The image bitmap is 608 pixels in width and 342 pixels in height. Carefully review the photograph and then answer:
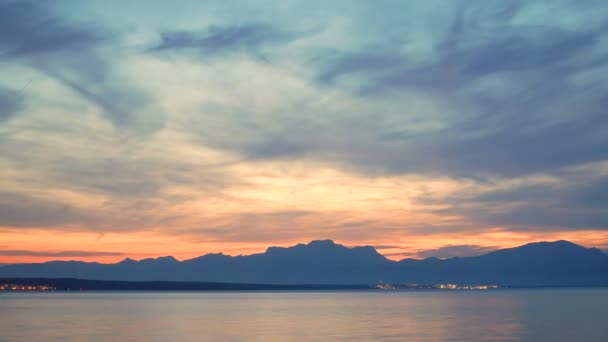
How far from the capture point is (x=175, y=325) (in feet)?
300

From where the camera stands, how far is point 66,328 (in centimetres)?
8525

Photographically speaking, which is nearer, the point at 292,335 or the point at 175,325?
the point at 292,335

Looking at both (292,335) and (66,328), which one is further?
(66,328)

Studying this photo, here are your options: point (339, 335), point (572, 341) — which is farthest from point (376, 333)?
point (572, 341)

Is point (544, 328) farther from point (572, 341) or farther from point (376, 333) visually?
point (376, 333)

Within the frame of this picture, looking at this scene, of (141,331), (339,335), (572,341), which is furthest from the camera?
(141,331)

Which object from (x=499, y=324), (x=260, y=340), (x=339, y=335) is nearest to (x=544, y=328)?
(x=499, y=324)

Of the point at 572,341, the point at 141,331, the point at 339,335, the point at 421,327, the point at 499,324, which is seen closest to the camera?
the point at 572,341

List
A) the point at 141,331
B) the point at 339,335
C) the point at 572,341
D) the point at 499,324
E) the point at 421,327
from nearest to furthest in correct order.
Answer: the point at 572,341, the point at 339,335, the point at 141,331, the point at 421,327, the point at 499,324

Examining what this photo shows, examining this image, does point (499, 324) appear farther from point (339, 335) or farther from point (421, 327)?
point (339, 335)

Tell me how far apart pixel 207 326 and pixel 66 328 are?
707 inches

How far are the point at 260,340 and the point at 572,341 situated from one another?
31651 mm

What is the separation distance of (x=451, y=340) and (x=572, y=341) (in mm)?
12042

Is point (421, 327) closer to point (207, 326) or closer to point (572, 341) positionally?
point (572, 341)
